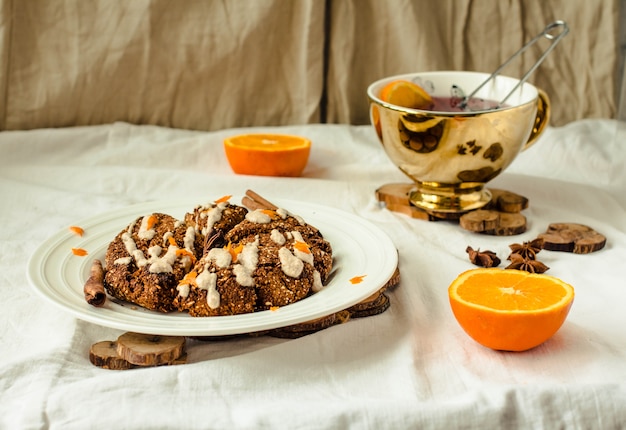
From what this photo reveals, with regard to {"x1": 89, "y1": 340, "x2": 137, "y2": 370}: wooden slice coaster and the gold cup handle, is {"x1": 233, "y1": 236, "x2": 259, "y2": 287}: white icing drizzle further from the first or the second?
the gold cup handle

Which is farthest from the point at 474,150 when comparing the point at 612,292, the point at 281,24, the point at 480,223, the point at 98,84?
the point at 98,84

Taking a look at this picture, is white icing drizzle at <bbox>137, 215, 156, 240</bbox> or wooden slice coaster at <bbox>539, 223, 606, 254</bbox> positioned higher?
white icing drizzle at <bbox>137, 215, 156, 240</bbox>

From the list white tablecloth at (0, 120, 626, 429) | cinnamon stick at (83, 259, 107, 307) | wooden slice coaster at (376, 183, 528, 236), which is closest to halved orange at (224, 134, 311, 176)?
white tablecloth at (0, 120, 626, 429)

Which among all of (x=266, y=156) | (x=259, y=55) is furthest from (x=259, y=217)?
(x=259, y=55)

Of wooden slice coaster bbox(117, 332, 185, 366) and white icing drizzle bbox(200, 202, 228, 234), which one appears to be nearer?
wooden slice coaster bbox(117, 332, 185, 366)

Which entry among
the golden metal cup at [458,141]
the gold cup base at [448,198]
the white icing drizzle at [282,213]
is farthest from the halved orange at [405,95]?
the white icing drizzle at [282,213]

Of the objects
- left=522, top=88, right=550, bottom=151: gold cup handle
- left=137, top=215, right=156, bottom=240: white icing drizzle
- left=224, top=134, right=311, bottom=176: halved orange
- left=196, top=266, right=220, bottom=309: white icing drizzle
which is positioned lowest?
left=224, top=134, right=311, bottom=176: halved orange

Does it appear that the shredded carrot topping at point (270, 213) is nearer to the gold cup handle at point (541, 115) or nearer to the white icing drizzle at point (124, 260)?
the white icing drizzle at point (124, 260)

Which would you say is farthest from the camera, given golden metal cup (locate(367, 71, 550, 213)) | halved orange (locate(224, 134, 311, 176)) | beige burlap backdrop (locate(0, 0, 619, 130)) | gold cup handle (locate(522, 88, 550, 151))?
beige burlap backdrop (locate(0, 0, 619, 130))
